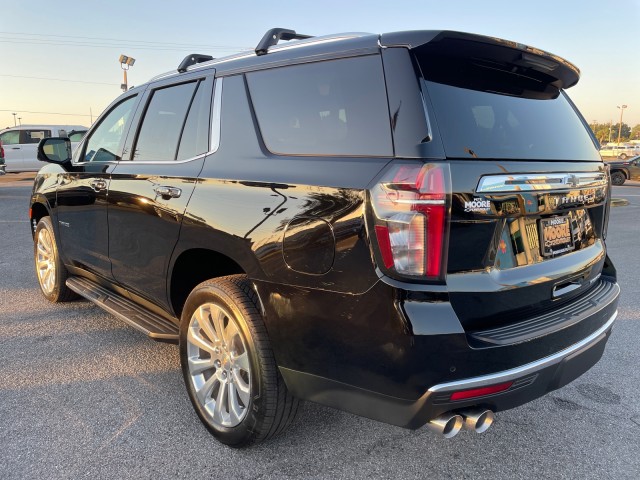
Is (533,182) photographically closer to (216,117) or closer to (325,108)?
(325,108)

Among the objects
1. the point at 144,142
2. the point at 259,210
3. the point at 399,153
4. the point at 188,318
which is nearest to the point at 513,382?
the point at 399,153

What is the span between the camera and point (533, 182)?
207 cm

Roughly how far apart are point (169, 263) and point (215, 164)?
26.7 inches

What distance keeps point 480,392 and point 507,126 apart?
1.13 meters

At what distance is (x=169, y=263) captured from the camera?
2881mm

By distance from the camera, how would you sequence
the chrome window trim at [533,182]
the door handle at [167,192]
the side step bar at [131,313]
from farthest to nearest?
the side step bar at [131,313]
the door handle at [167,192]
the chrome window trim at [533,182]

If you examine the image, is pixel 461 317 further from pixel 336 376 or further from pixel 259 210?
pixel 259 210

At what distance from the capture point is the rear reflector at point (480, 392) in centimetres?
185

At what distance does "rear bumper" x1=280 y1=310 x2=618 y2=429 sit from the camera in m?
1.85

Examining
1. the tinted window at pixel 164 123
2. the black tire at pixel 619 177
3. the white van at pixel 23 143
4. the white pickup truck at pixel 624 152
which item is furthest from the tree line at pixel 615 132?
the tinted window at pixel 164 123

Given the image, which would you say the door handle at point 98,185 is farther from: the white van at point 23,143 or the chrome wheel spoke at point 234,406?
the white van at point 23,143

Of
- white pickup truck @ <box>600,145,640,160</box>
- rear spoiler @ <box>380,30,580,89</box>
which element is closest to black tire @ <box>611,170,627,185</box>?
white pickup truck @ <box>600,145,640,160</box>

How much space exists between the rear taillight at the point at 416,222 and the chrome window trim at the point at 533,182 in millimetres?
194

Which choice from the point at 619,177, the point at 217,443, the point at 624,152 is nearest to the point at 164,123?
the point at 217,443
